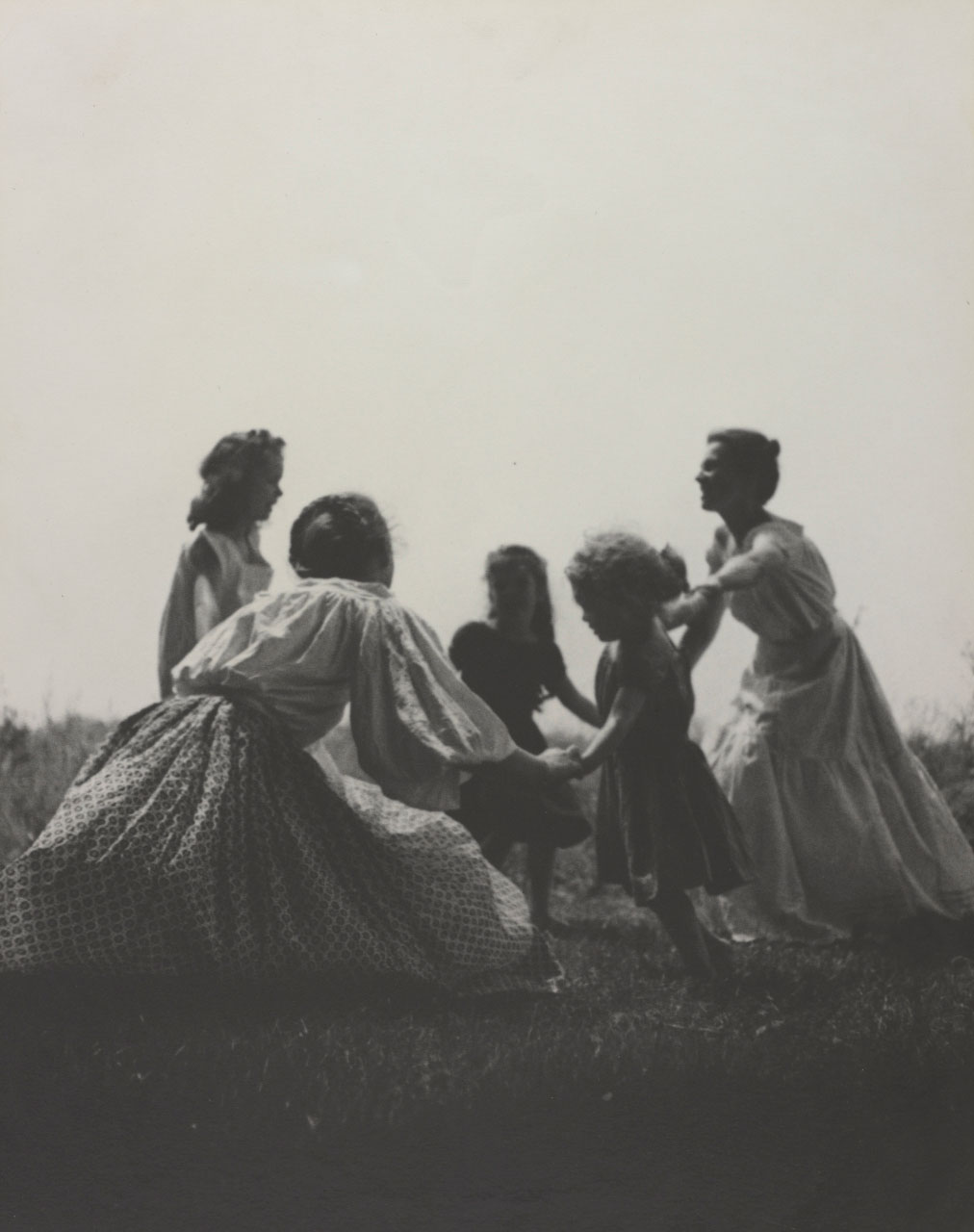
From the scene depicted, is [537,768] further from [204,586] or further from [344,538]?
[204,586]

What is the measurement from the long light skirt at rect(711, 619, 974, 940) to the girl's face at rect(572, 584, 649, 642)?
1002 millimetres

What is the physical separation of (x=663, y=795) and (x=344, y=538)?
1342 millimetres

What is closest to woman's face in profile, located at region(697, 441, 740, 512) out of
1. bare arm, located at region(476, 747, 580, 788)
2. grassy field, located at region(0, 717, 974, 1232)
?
bare arm, located at region(476, 747, 580, 788)

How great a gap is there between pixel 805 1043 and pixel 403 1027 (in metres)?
1.04

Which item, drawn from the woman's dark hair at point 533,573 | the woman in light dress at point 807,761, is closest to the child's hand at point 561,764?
the woman in light dress at point 807,761

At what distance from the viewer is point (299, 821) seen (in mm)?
3574

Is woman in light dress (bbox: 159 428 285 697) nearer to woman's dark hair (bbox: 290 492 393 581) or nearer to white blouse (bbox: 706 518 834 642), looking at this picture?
woman's dark hair (bbox: 290 492 393 581)

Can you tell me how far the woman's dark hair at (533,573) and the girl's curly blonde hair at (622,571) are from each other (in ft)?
2.79

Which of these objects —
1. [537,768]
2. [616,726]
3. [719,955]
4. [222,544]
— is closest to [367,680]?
[537,768]

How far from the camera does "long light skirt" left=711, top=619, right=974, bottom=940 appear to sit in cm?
479

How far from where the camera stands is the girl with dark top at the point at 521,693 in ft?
17.0

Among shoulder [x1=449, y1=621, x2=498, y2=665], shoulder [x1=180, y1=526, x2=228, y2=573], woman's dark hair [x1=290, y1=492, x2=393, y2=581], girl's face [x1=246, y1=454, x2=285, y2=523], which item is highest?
girl's face [x1=246, y1=454, x2=285, y2=523]

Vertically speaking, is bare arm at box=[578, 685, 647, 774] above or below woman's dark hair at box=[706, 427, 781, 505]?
below

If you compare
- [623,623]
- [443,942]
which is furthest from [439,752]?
[623,623]
